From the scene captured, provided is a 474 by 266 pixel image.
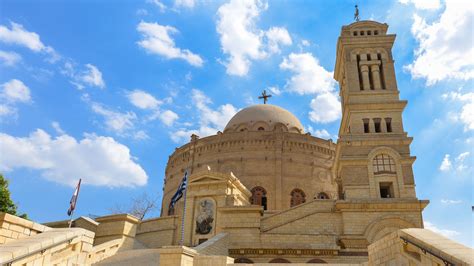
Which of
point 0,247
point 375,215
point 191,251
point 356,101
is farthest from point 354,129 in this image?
point 0,247

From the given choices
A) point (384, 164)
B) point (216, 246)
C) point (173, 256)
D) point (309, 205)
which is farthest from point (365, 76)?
point (173, 256)

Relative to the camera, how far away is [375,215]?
22.8 metres

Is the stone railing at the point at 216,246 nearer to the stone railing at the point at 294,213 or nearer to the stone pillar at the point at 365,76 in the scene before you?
the stone railing at the point at 294,213

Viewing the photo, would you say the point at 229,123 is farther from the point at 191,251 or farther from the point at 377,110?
the point at 191,251

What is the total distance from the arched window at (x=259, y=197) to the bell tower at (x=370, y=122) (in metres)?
9.11

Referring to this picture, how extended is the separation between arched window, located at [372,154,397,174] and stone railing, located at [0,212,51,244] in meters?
19.7

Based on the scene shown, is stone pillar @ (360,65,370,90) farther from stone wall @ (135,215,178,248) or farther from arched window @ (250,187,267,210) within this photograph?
stone wall @ (135,215,178,248)

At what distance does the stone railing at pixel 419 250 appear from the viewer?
24.2ft

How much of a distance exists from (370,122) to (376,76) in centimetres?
389

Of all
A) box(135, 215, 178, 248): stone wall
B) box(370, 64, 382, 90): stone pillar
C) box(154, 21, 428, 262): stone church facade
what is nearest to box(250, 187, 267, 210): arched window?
box(154, 21, 428, 262): stone church facade

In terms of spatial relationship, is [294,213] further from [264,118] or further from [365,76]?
[264,118]

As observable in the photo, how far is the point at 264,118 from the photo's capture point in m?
40.9

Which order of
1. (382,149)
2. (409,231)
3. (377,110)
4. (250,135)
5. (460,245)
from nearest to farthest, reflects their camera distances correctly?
(460,245), (409,231), (382,149), (377,110), (250,135)

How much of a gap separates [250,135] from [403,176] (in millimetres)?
15970
